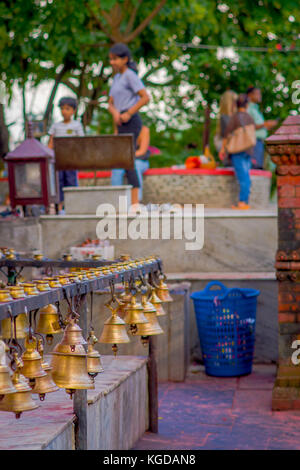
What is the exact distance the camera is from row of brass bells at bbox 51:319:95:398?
404 cm

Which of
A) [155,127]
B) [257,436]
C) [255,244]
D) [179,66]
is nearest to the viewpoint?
[257,436]

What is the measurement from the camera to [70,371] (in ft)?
13.3

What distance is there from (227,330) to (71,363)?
5.00 metres

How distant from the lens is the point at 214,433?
6676 millimetres

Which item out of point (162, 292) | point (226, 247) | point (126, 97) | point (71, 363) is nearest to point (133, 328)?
point (162, 292)

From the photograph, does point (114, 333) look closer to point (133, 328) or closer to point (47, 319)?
point (47, 319)

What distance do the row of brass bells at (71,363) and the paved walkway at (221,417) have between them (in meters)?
2.23

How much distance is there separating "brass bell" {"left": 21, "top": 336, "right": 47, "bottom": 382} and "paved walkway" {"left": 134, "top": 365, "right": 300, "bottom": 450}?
8.01 feet

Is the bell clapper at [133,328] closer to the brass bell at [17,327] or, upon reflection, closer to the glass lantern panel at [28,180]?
Answer: the brass bell at [17,327]

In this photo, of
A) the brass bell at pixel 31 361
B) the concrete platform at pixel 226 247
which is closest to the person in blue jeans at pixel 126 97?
the concrete platform at pixel 226 247

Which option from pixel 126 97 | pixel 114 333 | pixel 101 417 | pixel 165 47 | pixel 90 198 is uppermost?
pixel 165 47

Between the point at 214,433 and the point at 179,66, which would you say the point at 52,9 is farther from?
the point at 214,433
